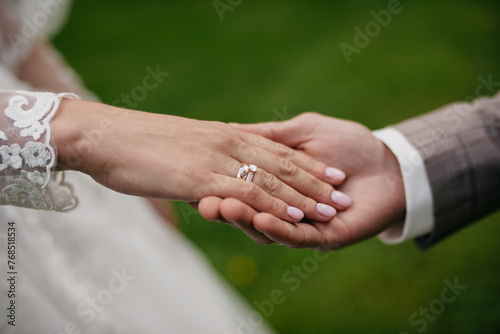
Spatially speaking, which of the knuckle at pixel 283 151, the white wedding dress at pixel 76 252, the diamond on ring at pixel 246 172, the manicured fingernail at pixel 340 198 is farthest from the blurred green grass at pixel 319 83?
the diamond on ring at pixel 246 172

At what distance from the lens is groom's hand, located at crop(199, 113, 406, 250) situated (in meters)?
1.67

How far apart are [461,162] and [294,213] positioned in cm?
75

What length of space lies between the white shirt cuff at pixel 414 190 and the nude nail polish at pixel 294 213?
1.60 feet

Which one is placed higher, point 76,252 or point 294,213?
point 294,213

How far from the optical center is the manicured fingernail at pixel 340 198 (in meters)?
1.67

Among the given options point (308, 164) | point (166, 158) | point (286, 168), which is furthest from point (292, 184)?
point (166, 158)

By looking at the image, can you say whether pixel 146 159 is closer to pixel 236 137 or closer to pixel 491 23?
pixel 236 137

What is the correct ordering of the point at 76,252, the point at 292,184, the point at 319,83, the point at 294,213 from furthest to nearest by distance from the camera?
the point at 319,83 < the point at 76,252 < the point at 292,184 < the point at 294,213

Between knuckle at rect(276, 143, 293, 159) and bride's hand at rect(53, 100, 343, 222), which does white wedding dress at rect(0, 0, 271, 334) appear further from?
knuckle at rect(276, 143, 293, 159)

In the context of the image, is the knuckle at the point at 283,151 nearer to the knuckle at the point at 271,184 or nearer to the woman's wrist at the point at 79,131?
the knuckle at the point at 271,184

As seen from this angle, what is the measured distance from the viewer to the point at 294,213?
4.95 feet

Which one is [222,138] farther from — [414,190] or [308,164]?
[414,190]

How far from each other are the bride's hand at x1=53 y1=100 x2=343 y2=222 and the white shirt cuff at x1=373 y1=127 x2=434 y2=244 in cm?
42

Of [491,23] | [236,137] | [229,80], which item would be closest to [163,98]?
[229,80]
